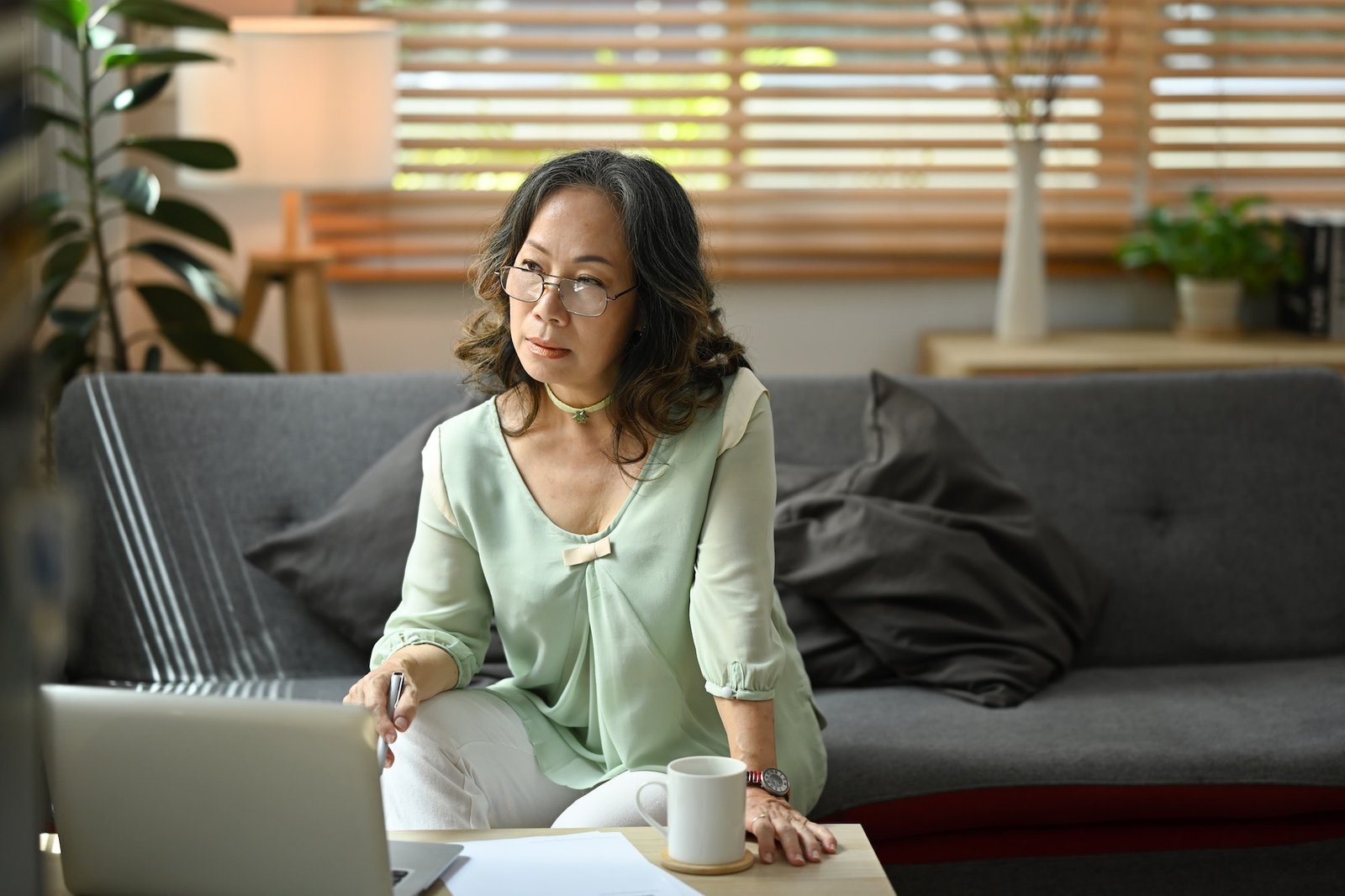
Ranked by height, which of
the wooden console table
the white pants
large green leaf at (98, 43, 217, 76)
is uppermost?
large green leaf at (98, 43, 217, 76)

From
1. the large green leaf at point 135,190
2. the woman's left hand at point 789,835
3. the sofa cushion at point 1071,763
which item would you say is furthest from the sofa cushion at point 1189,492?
the large green leaf at point 135,190

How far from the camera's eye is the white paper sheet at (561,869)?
1161mm

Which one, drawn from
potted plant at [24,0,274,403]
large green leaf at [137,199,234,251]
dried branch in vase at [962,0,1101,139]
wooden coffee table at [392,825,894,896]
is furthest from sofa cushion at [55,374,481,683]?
dried branch in vase at [962,0,1101,139]

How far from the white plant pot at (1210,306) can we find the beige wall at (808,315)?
0.22 meters

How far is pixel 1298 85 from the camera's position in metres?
3.65

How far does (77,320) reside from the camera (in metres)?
2.73

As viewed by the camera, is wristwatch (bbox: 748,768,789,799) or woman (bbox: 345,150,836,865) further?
woman (bbox: 345,150,836,865)

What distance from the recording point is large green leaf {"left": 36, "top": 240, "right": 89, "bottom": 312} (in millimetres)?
2680

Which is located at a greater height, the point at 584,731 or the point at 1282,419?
the point at 1282,419

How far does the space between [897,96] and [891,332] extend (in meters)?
0.57

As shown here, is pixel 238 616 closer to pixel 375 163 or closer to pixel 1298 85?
pixel 375 163

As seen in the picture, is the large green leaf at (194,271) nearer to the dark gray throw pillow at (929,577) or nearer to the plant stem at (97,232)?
the plant stem at (97,232)

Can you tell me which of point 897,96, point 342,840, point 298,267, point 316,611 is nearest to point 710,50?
point 897,96

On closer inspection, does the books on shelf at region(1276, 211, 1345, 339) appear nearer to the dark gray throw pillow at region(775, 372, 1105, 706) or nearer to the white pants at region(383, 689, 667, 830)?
the dark gray throw pillow at region(775, 372, 1105, 706)
